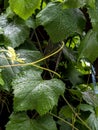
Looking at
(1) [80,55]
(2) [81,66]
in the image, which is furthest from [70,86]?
(1) [80,55]

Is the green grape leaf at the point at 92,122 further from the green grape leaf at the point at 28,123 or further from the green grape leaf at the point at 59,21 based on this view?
the green grape leaf at the point at 59,21

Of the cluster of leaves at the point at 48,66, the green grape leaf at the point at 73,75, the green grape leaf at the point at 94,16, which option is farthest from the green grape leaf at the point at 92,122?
the green grape leaf at the point at 94,16

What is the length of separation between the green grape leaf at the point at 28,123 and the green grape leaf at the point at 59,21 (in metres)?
0.19

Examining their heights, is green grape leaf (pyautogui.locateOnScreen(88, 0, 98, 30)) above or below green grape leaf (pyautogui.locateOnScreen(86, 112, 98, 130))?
above

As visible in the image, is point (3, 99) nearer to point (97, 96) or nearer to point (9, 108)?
point (9, 108)

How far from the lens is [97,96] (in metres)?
0.77

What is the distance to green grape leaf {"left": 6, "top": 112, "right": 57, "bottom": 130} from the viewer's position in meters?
0.68

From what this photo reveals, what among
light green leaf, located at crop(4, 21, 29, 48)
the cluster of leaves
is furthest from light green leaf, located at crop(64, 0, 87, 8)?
light green leaf, located at crop(4, 21, 29, 48)

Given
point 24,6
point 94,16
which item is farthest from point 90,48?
point 24,6

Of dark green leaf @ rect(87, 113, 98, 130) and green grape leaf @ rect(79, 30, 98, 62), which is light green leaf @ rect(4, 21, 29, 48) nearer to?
green grape leaf @ rect(79, 30, 98, 62)

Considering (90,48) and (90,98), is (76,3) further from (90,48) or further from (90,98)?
(90,98)

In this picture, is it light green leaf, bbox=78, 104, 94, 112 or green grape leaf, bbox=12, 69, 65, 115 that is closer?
green grape leaf, bbox=12, 69, 65, 115

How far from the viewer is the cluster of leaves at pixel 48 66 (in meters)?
0.66

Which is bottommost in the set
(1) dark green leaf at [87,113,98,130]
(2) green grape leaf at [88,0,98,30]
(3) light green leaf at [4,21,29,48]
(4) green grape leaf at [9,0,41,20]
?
(1) dark green leaf at [87,113,98,130]
